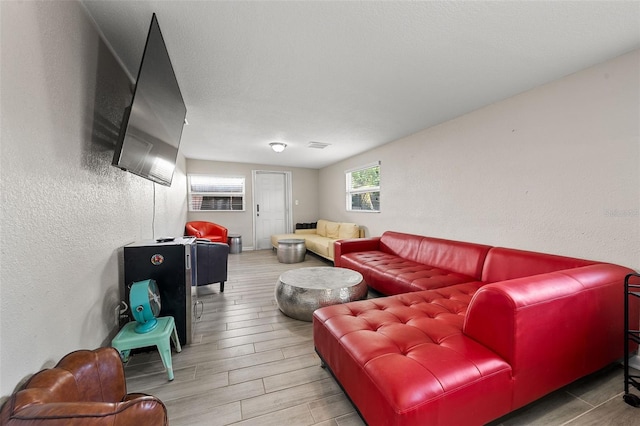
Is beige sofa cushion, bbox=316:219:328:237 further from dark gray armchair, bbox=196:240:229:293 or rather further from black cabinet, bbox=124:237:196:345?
black cabinet, bbox=124:237:196:345

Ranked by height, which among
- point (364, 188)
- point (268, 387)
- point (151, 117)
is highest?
point (151, 117)

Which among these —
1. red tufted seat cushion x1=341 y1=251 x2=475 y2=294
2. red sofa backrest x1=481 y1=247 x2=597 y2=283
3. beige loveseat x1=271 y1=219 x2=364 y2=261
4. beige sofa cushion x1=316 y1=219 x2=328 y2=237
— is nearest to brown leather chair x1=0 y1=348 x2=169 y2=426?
red tufted seat cushion x1=341 y1=251 x2=475 y2=294

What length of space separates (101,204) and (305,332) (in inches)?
75.6

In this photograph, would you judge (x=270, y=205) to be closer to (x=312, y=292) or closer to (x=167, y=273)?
(x=312, y=292)

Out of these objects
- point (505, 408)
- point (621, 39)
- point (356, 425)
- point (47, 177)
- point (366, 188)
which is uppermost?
point (621, 39)

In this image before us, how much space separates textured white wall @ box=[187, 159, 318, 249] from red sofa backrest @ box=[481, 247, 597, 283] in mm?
5061

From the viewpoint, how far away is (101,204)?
1668mm

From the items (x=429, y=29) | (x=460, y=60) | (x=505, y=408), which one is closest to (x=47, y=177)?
(x=429, y=29)

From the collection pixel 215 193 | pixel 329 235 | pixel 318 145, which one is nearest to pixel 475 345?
pixel 318 145

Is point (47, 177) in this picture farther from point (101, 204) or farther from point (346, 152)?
point (346, 152)

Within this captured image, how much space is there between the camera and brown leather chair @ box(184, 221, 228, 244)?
5.11 meters

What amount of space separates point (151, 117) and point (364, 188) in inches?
157

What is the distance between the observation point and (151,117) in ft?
5.37

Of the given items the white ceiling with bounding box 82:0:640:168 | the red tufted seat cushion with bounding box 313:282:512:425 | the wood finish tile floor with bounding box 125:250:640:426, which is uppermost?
the white ceiling with bounding box 82:0:640:168
